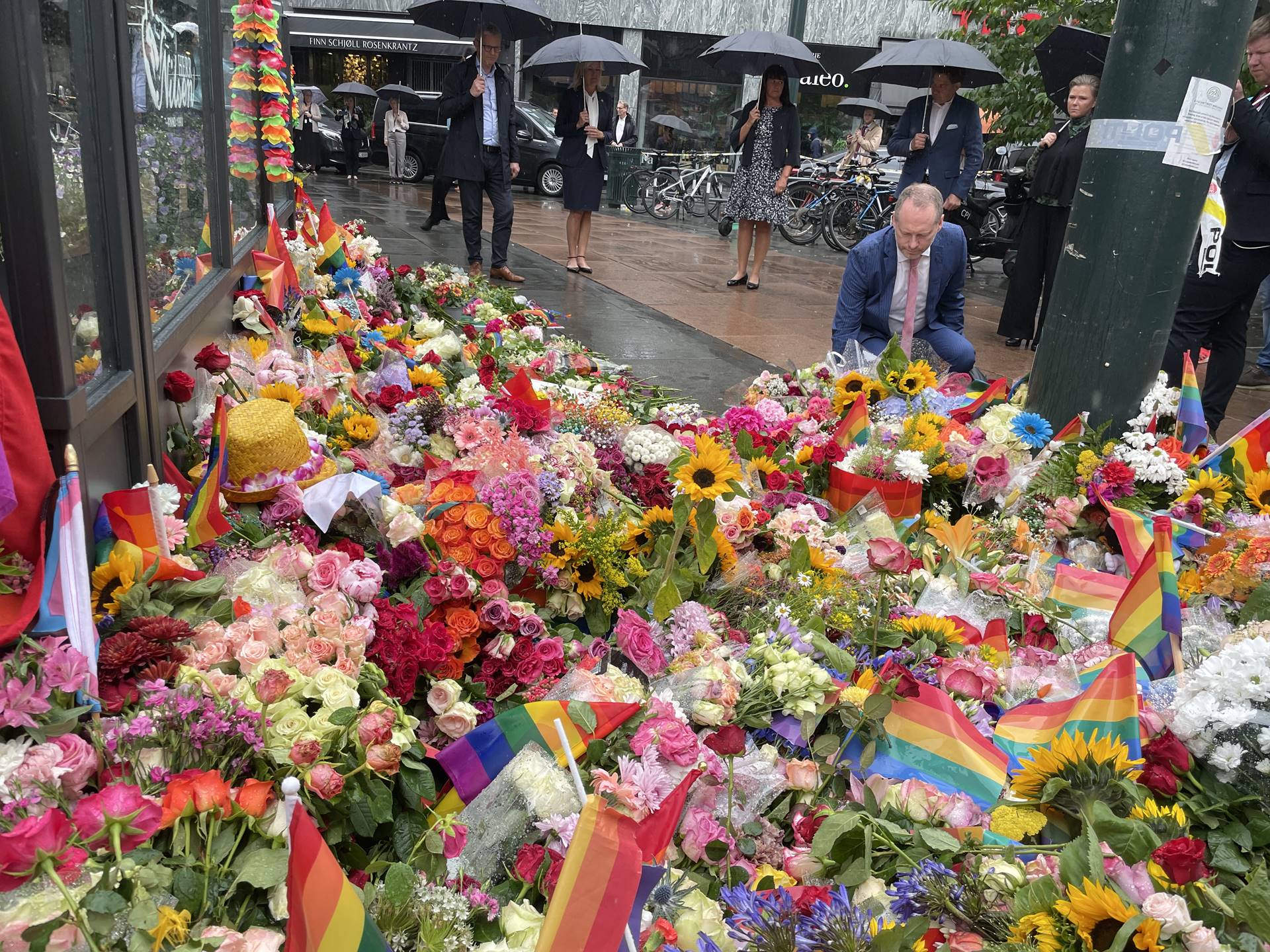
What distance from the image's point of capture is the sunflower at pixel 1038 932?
55.6 inches

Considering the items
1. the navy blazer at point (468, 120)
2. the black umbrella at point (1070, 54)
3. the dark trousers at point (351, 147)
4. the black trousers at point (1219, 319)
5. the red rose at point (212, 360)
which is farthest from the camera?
the dark trousers at point (351, 147)

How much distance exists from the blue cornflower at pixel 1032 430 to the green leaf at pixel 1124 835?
6.79ft

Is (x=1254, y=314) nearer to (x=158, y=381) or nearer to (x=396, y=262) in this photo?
(x=396, y=262)

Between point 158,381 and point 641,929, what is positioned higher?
point 158,381

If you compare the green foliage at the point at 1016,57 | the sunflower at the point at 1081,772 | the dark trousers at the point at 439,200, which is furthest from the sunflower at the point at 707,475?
the green foliage at the point at 1016,57

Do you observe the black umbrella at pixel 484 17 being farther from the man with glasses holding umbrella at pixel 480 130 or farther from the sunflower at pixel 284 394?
the sunflower at pixel 284 394

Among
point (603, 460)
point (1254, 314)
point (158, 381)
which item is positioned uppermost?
point (158, 381)

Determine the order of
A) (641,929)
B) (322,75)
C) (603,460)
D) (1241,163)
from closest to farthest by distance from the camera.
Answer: (641,929), (603,460), (1241,163), (322,75)

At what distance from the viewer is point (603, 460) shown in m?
3.04

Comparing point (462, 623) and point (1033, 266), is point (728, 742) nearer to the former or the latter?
point (462, 623)

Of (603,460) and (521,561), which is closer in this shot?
(521,561)

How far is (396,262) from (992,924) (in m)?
7.47

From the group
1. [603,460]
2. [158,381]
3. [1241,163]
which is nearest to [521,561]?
[603,460]

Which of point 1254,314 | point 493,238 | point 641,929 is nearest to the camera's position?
point 641,929
